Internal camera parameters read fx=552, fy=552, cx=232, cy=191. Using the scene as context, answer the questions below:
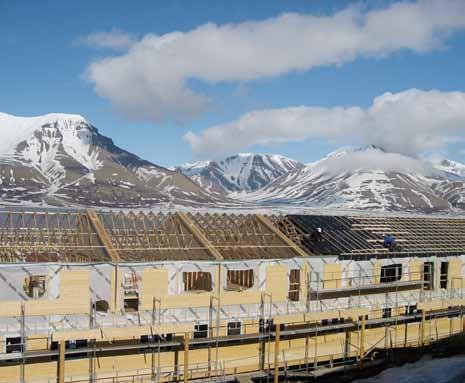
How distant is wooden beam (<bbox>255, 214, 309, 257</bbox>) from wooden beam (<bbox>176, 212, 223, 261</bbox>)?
507cm

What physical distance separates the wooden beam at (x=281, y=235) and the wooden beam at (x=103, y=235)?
10788 mm

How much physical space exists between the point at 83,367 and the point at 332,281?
15.5 m

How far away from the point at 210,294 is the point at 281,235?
7966 millimetres

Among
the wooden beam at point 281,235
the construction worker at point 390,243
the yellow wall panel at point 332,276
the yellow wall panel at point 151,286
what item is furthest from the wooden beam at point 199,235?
the construction worker at point 390,243

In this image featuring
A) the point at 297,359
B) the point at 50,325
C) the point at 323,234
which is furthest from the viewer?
the point at 323,234

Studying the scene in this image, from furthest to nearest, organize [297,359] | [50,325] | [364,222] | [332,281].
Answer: [364,222] → [332,281] → [297,359] → [50,325]

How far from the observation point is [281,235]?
3581 centimetres

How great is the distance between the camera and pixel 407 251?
36844 mm

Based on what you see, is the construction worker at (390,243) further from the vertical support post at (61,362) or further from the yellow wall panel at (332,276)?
the vertical support post at (61,362)

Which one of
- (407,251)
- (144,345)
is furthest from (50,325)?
(407,251)

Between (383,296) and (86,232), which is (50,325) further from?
(383,296)

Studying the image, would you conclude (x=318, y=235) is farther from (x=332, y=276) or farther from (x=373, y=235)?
(x=373, y=235)

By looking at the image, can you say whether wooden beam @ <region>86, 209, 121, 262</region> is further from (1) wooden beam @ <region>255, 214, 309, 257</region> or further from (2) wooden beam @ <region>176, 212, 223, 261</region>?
(1) wooden beam @ <region>255, 214, 309, 257</region>

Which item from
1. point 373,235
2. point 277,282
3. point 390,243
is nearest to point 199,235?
point 277,282
